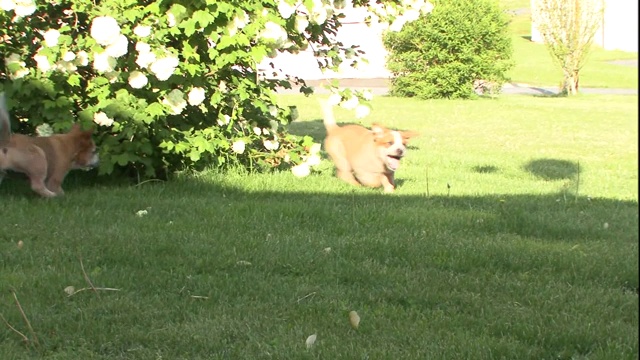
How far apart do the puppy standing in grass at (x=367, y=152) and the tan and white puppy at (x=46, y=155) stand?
6.78ft

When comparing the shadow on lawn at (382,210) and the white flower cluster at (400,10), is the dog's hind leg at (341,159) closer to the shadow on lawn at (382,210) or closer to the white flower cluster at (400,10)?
the shadow on lawn at (382,210)

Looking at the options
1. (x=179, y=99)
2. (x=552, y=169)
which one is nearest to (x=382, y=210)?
(x=179, y=99)

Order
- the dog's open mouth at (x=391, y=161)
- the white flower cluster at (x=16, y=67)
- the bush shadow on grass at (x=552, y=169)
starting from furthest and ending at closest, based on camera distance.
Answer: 1. the bush shadow on grass at (x=552, y=169)
2. the dog's open mouth at (x=391, y=161)
3. the white flower cluster at (x=16, y=67)

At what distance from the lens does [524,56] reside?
41.1m

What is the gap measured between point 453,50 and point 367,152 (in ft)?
47.8

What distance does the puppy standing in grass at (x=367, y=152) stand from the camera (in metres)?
6.22

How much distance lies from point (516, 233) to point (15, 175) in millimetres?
3922

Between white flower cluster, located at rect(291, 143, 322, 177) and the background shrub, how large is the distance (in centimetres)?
1346

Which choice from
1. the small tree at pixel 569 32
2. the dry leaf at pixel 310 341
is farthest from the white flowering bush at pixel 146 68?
the small tree at pixel 569 32

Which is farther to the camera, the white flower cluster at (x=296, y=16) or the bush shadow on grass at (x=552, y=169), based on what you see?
the bush shadow on grass at (x=552, y=169)

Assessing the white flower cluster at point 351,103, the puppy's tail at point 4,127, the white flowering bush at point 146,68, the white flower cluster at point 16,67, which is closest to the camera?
the puppy's tail at point 4,127

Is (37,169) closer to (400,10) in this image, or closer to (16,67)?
(16,67)

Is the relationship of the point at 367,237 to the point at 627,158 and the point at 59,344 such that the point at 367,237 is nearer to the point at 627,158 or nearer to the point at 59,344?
the point at 59,344

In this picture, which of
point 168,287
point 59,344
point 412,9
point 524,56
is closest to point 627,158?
point 412,9
